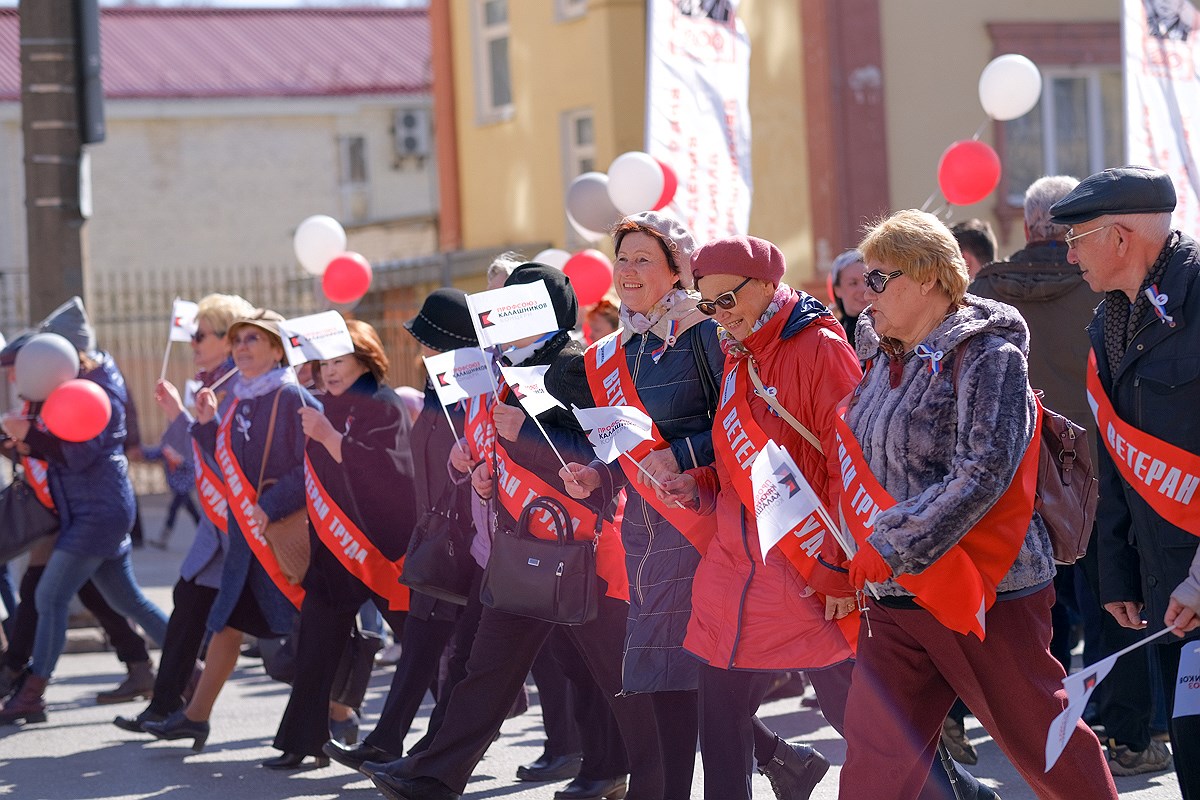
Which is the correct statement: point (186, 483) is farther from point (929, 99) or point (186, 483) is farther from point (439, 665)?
point (929, 99)

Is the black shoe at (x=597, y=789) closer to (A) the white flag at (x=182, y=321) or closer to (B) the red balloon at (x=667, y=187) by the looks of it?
(A) the white flag at (x=182, y=321)

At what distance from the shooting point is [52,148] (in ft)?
35.1

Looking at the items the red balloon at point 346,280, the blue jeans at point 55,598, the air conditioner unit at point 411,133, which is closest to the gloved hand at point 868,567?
the blue jeans at point 55,598

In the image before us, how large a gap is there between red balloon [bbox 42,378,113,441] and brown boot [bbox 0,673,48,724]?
1193 millimetres

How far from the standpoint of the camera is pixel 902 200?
19.3 meters

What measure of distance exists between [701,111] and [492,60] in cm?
1449

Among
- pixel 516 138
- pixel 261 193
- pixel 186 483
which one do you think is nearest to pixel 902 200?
pixel 516 138

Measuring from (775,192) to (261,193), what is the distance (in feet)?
62.4

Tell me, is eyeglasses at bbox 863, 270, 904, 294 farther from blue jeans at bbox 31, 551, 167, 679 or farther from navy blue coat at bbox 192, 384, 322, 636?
blue jeans at bbox 31, 551, 167, 679

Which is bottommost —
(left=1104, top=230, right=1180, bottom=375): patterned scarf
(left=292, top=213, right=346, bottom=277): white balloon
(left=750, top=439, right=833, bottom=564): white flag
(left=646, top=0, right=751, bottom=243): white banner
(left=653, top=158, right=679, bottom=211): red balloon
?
(left=750, top=439, right=833, bottom=564): white flag

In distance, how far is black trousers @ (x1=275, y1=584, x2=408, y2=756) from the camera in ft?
23.0

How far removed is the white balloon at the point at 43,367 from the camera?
8.52 m

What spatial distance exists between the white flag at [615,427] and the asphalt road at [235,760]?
1.97 meters

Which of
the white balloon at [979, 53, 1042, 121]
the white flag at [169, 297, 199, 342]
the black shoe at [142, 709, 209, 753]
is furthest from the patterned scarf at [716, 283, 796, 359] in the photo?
the white balloon at [979, 53, 1042, 121]
